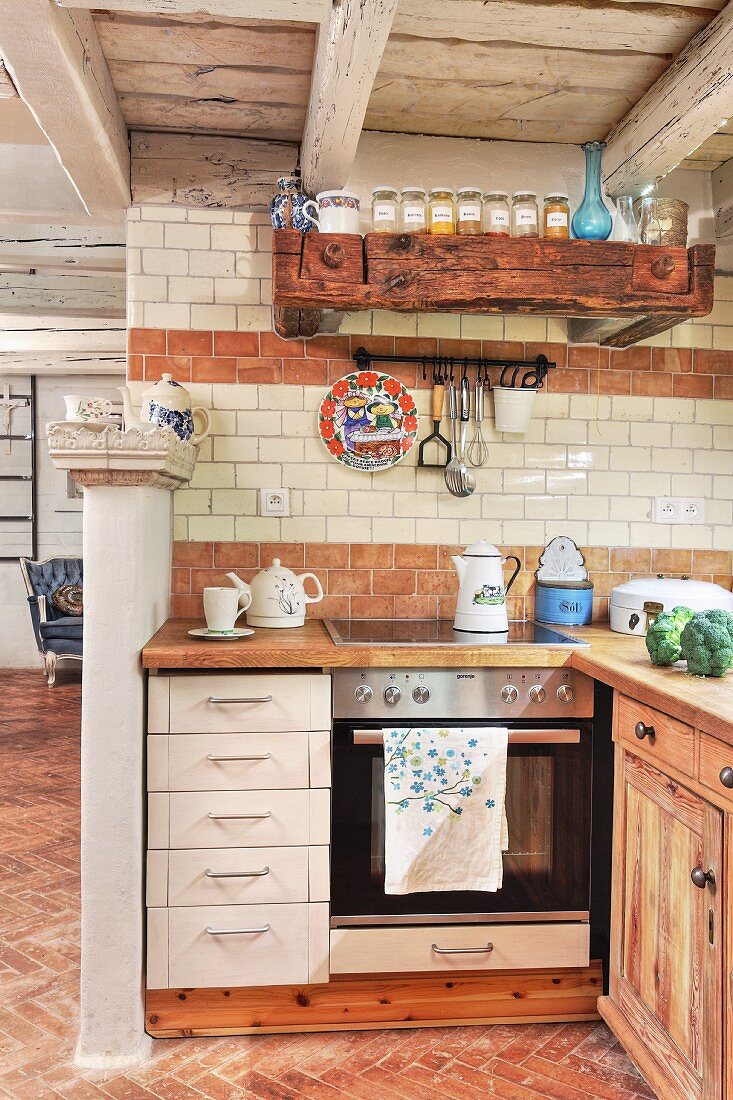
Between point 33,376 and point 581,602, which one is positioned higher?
point 33,376

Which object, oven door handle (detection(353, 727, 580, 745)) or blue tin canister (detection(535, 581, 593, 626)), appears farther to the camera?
blue tin canister (detection(535, 581, 593, 626))

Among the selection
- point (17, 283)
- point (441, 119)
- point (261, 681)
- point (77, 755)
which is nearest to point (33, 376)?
point (17, 283)

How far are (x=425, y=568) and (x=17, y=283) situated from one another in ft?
13.8

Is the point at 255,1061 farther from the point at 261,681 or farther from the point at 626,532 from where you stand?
the point at 626,532

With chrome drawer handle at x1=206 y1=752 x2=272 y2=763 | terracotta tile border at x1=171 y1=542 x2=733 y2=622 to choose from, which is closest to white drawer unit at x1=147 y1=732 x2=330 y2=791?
chrome drawer handle at x1=206 y1=752 x2=272 y2=763

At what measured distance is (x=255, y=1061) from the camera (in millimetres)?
2219

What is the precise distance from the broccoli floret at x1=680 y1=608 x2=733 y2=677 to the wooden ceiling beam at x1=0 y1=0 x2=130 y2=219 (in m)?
2.03

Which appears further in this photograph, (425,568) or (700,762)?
(425,568)

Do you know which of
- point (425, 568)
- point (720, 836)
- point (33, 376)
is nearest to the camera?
point (720, 836)

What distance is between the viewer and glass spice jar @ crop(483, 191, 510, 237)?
8.68ft

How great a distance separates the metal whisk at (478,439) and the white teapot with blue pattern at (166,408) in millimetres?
1006

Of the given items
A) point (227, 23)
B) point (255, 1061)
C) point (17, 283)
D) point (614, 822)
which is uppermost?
point (17, 283)

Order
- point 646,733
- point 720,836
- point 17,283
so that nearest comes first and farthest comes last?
point 720,836
point 646,733
point 17,283

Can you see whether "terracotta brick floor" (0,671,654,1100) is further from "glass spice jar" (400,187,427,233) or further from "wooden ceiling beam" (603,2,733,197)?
"wooden ceiling beam" (603,2,733,197)
